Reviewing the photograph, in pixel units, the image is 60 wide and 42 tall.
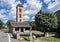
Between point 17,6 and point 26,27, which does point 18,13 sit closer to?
point 17,6

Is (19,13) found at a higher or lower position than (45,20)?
higher

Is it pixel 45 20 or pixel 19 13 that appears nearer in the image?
pixel 45 20

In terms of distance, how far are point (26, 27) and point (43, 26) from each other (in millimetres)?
17527

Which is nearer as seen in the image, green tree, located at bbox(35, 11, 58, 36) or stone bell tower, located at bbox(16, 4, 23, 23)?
green tree, located at bbox(35, 11, 58, 36)

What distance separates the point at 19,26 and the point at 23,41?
25.6 metres

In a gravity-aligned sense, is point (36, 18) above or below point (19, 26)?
above

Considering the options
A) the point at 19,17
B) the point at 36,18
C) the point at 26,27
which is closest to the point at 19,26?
the point at 26,27

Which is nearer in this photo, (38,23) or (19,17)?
(38,23)

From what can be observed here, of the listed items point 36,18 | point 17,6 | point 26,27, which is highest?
point 17,6

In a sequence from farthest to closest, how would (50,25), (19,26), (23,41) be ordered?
1. (19,26)
2. (50,25)
3. (23,41)

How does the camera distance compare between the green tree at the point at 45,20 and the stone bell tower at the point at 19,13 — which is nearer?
the green tree at the point at 45,20

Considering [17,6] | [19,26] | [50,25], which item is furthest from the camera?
[17,6]

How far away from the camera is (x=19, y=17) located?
64250 millimetres

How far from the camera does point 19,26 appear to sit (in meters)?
53.0
